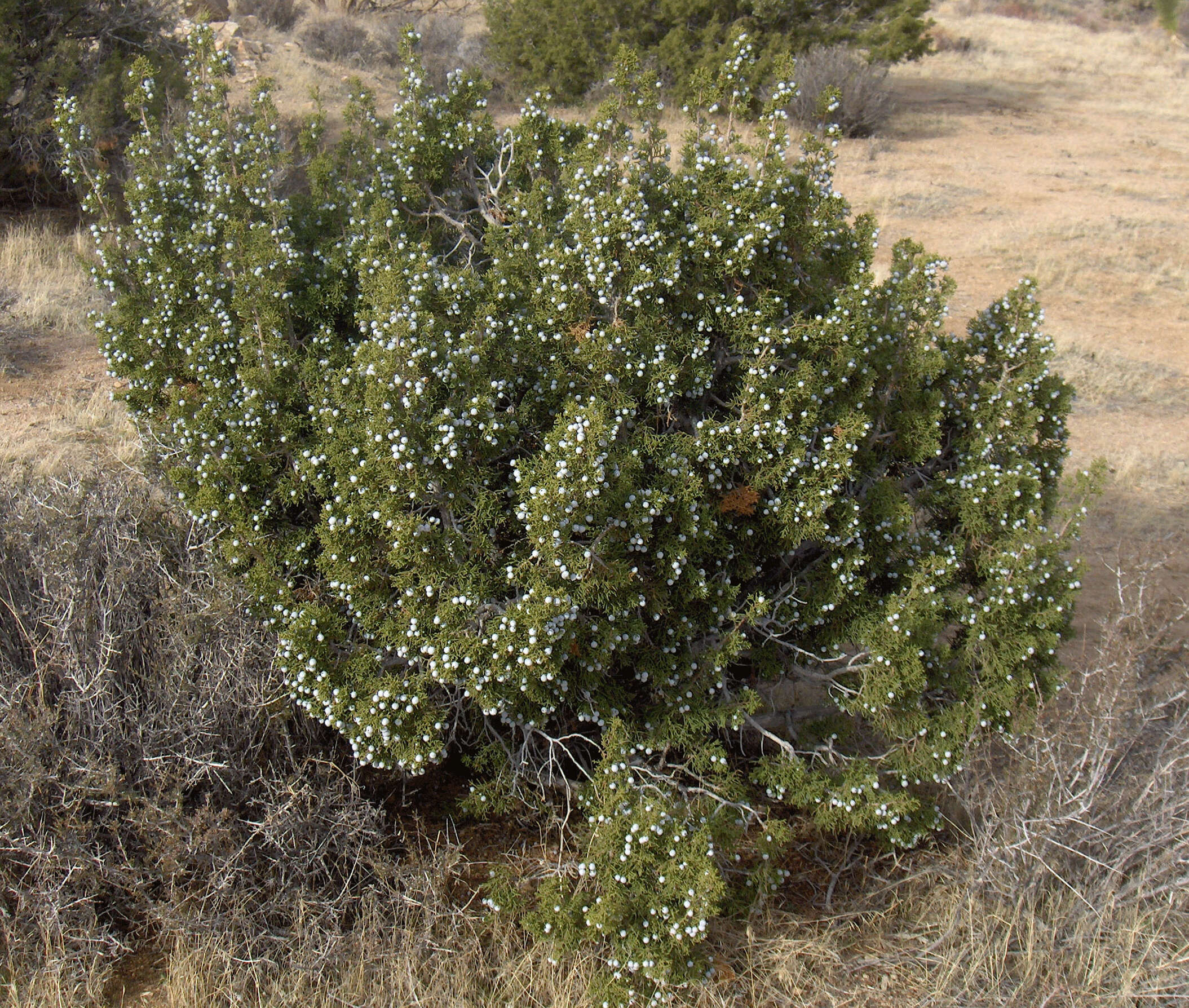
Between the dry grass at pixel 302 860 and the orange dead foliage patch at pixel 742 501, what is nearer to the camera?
the dry grass at pixel 302 860

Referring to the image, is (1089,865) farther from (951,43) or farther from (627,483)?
(951,43)

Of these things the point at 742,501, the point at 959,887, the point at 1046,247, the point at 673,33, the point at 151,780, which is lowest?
the point at 959,887

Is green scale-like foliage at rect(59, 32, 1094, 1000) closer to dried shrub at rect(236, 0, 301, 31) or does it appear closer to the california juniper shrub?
the california juniper shrub

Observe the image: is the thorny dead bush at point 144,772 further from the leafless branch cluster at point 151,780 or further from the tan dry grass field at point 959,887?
the tan dry grass field at point 959,887

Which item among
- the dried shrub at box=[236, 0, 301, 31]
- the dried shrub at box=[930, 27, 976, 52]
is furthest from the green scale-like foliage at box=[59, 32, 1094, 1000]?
the dried shrub at box=[930, 27, 976, 52]

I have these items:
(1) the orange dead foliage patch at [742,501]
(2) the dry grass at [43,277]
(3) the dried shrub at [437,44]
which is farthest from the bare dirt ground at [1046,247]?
(1) the orange dead foliage patch at [742,501]

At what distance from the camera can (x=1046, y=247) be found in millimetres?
10523

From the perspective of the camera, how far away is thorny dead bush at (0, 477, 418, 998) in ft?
10.3

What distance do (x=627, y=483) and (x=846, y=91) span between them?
12839 millimetres

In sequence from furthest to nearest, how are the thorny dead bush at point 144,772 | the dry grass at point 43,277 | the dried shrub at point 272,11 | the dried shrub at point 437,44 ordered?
Result: the dried shrub at point 272,11 → the dried shrub at point 437,44 → the dry grass at point 43,277 → the thorny dead bush at point 144,772

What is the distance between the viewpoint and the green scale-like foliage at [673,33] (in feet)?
46.3

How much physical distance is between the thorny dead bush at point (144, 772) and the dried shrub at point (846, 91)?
12.3 meters

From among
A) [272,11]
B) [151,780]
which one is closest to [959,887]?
[151,780]

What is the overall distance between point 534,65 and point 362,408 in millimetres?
12908
